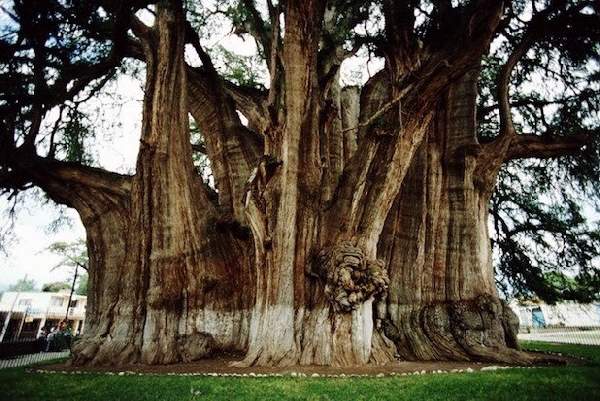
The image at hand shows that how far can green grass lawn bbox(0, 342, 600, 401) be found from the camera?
394cm

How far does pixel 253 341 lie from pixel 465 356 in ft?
12.2

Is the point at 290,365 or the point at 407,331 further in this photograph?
the point at 407,331

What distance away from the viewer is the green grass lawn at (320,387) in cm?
394

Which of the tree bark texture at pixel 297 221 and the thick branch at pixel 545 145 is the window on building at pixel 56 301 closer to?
the tree bark texture at pixel 297 221

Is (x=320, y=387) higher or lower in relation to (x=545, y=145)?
lower

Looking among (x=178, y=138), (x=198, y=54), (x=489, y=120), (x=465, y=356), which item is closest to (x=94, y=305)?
(x=178, y=138)

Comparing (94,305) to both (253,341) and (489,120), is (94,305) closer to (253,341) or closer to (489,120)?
(253,341)

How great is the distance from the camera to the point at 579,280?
11.7 meters

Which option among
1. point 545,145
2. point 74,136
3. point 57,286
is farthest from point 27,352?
point 57,286

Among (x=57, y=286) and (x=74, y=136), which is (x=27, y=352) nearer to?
(x=74, y=136)

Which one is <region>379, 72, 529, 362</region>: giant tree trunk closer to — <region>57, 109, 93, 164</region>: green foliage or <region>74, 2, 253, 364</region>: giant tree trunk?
<region>74, 2, 253, 364</region>: giant tree trunk

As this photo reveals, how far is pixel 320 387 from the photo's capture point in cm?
432

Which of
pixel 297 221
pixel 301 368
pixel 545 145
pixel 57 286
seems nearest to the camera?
pixel 301 368

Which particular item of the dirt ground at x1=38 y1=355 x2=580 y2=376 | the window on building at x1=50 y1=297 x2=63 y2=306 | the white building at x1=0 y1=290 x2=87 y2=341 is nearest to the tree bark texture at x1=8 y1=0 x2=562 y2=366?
the dirt ground at x1=38 y1=355 x2=580 y2=376
